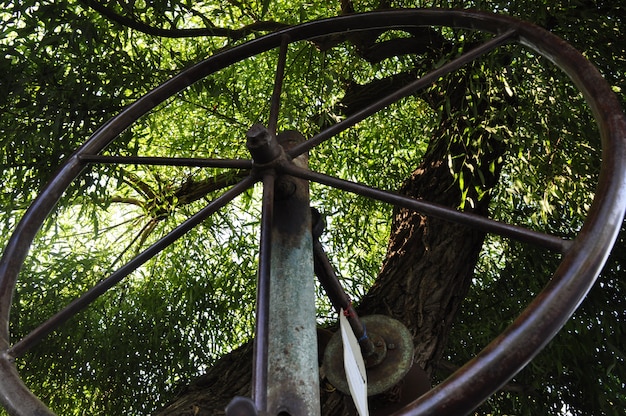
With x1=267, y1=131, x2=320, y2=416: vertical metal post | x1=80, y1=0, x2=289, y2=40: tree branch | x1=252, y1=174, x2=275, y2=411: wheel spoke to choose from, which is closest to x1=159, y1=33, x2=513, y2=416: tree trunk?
x1=80, y1=0, x2=289, y2=40: tree branch

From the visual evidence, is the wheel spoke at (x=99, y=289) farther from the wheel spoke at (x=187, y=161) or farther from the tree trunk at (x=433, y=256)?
the tree trunk at (x=433, y=256)

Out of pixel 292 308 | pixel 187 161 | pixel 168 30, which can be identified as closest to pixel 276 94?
pixel 187 161

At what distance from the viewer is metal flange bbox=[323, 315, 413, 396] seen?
3.33 feet

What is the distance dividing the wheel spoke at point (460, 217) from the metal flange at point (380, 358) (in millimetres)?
270

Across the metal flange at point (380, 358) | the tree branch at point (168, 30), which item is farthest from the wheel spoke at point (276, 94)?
the tree branch at point (168, 30)

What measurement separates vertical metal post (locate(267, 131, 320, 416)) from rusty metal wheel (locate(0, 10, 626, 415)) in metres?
0.02

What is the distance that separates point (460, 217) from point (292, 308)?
226 mm

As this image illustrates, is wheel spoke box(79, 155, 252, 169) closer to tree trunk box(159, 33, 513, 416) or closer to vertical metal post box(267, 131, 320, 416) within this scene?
vertical metal post box(267, 131, 320, 416)

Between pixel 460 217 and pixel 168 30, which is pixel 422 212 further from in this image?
pixel 168 30

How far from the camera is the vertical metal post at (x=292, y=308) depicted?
789mm

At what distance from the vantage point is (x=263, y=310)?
0.73 meters

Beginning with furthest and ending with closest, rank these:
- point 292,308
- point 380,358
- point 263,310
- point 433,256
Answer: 1. point 433,256
2. point 380,358
3. point 292,308
4. point 263,310

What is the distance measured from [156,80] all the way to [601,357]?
4.82 feet

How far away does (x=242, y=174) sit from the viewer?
2.57 meters
